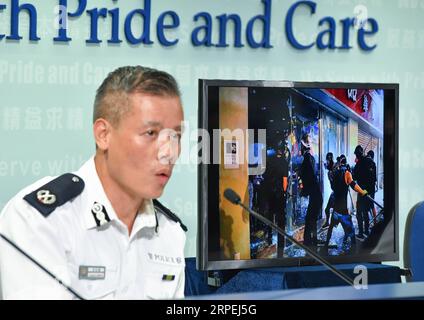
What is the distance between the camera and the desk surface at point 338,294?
1.17 metres

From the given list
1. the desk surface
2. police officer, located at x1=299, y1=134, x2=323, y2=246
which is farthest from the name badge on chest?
police officer, located at x1=299, y1=134, x2=323, y2=246

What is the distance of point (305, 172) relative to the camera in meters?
3.05

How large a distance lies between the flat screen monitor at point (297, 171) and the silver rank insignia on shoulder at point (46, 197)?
3.31 ft

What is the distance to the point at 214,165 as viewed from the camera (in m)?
2.89

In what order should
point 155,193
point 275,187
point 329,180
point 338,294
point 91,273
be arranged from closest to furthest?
point 338,294, point 91,273, point 155,193, point 275,187, point 329,180

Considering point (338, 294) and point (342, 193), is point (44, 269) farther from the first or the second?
point (342, 193)

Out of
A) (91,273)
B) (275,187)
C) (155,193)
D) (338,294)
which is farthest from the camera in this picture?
(275,187)

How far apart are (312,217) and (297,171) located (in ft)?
0.61

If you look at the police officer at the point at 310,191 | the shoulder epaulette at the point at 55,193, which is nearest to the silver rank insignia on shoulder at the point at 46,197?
the shoulder epaulette at the point at 55,193

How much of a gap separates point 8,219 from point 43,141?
86.7 inches

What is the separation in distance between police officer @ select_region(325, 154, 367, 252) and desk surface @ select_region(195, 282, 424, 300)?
1.78 meters

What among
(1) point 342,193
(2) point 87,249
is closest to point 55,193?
(2) point 87,249

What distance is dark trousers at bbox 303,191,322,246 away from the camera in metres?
3.07
